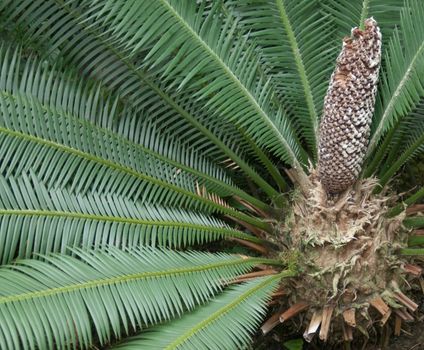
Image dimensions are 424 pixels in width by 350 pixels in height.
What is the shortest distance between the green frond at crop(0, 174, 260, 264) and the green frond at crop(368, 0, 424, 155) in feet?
2.48

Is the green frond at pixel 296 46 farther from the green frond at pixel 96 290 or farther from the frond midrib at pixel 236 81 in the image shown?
the green frond at pixel 96 290

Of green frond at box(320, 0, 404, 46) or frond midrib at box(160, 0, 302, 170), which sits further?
green frond at box(320, 0, 404, 46)

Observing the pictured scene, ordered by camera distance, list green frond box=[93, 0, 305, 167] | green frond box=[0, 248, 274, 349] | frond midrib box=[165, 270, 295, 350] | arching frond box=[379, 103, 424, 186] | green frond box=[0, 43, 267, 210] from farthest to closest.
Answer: arching frond box=[379, 103, 424, 186], green frond box=[0, 43, 267, 210], green frond box=[93, 0, 305, 167], frond midrib box=[165, 270, 295, 350], green frond box=[0, 248, 274, 349]

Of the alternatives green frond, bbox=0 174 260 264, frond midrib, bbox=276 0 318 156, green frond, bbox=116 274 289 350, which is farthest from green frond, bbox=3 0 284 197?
green frond, bbox=116 274 289 350

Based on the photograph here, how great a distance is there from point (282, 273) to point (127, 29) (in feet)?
3.28

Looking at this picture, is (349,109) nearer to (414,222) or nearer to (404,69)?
(404,69)

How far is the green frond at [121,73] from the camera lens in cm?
238

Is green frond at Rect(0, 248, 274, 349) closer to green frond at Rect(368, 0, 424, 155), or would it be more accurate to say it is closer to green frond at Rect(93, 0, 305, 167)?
green frond at Rect(93, 0, 305, 167)

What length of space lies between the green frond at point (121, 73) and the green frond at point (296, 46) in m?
0.29

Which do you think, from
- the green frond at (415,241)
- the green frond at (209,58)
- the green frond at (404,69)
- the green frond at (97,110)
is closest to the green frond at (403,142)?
the green frond at (404,69)

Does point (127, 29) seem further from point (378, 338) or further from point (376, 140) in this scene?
point (378, 338)

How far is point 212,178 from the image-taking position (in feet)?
8.40

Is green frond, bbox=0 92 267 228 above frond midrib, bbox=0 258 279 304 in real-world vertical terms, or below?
above

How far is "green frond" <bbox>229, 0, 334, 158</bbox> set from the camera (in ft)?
7.85
